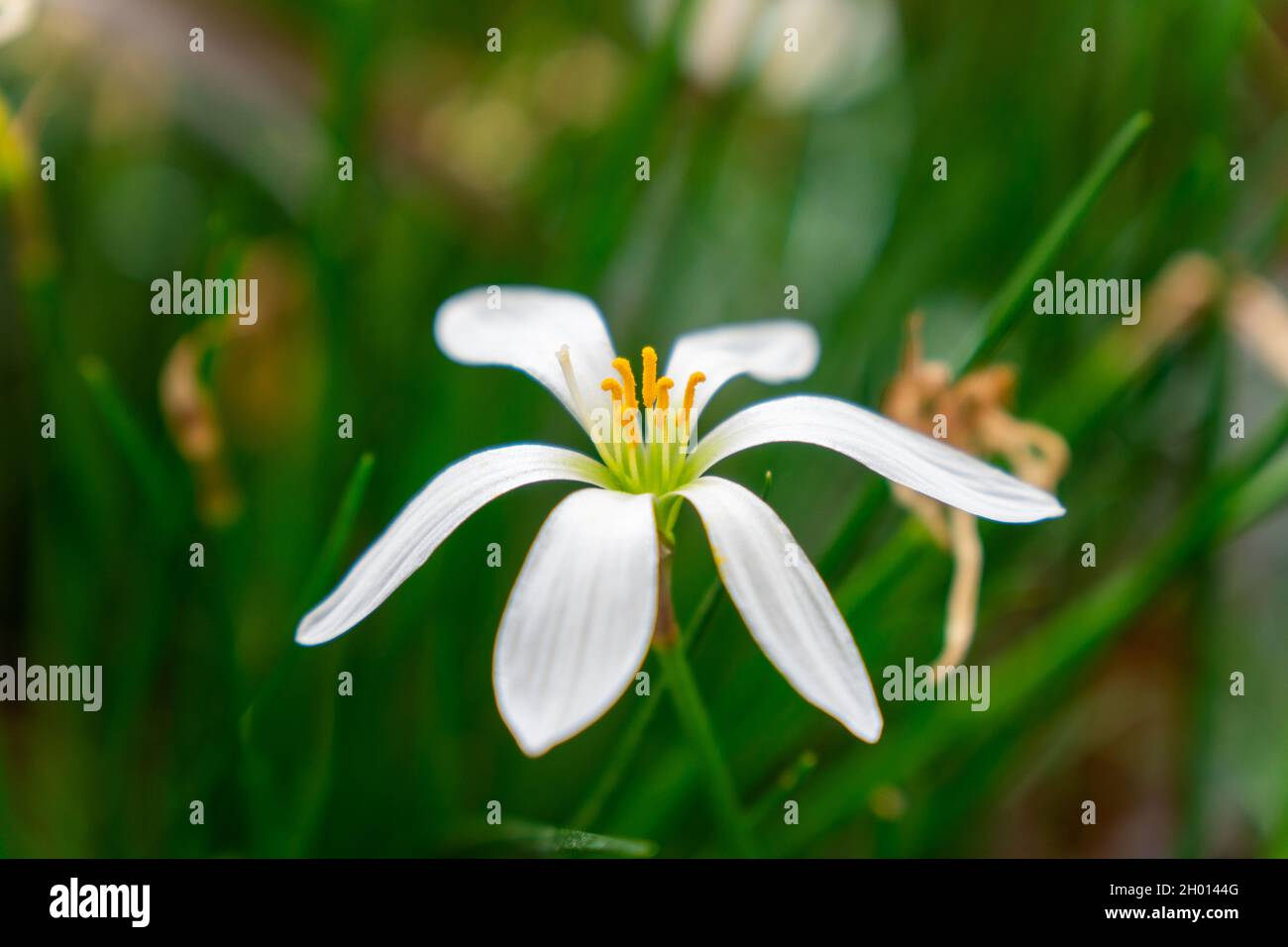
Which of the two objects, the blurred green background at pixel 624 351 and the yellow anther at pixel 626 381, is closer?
the yellow anther at pixel 626 381

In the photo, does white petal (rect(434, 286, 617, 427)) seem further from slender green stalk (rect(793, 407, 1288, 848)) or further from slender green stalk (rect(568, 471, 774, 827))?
slender green stalk (rect(793, 407, 1288, 848))

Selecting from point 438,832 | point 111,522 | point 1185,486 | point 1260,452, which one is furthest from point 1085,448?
point 111,522

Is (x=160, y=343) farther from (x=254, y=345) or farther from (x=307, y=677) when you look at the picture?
(x=307, y=677)

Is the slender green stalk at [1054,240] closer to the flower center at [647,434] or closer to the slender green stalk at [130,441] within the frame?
the flower center at [647,434]

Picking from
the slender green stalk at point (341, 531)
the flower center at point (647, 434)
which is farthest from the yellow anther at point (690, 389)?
the slender green stalk at point (341, 531)

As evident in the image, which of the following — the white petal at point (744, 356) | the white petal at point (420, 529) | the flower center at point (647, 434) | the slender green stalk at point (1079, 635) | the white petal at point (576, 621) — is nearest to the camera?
the white petal at point (576, 621)

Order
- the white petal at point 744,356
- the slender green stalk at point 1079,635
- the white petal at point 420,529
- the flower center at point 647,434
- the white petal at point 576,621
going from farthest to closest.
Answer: the slender green stalk at point 1079,635, the white petal at point 744,356, the flower center at point 647,434, the white petal at point 420,529, the white petal at point 576,621

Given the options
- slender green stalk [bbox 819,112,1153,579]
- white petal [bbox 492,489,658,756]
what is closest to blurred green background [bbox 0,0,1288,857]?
slender green stalk [bbox 819,112,1153,579]
